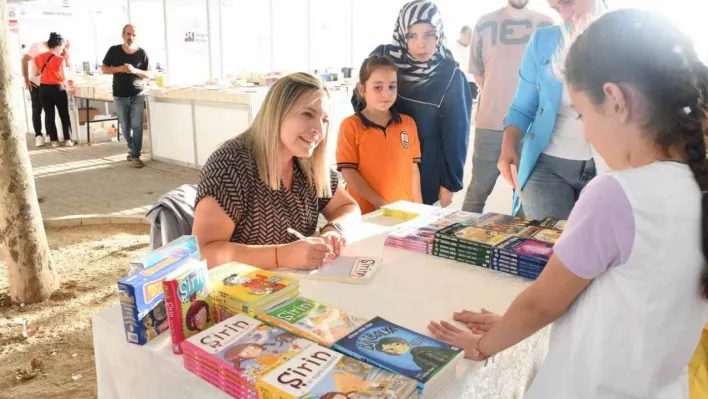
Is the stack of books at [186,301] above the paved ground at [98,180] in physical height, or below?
above

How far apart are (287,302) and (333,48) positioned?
34.7 feet

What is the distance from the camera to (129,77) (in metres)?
6.44

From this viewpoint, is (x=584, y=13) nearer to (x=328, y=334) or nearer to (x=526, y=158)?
(x=526, y=158)

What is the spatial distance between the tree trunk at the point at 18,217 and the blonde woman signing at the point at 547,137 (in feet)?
8.27

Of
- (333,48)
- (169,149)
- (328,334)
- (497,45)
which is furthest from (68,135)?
(328,334)

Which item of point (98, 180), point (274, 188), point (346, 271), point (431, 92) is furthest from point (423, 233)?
point (98, 180)

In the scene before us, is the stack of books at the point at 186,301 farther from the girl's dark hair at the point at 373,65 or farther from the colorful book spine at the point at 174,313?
the girl's dark hair at the point at 373,65

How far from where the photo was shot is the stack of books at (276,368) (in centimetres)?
83

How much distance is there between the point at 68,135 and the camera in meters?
8.39

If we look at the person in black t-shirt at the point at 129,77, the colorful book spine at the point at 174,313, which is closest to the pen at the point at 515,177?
the colorful book spine at the point at 174,313

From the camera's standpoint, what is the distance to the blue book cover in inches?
35.1

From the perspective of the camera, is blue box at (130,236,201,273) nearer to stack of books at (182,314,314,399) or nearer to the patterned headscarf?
stack of books at (182,314,314,399)

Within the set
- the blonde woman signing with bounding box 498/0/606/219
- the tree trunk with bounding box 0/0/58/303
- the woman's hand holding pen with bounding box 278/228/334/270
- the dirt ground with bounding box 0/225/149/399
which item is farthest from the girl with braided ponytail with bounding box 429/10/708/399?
the tree trunk with bounding box 0/0/58/303

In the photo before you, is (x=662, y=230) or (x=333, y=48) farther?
(x=333, y=48)
